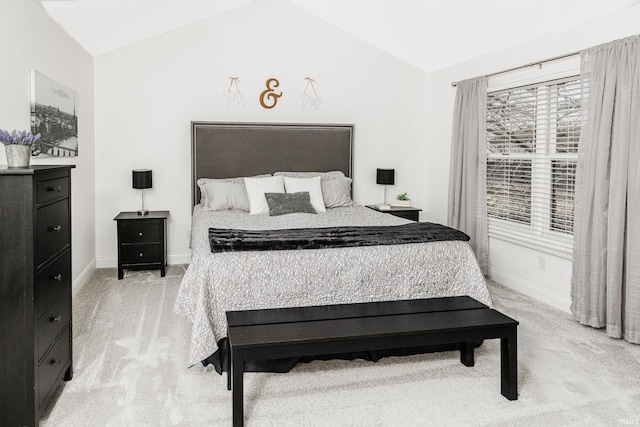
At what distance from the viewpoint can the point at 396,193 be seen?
627 cm

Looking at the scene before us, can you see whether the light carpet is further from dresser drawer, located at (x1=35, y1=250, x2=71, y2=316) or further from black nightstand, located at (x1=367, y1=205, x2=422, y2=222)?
black nightstand, located at (x1=367, y1=205, x2=422, y2=222)

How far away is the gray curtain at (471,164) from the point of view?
4992 millimetres

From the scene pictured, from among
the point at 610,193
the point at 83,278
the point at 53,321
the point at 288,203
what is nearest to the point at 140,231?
the point at 83,278

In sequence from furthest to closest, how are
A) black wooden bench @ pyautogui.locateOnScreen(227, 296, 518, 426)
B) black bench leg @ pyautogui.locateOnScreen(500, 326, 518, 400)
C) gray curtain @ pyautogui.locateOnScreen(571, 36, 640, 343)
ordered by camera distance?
gray curtain @ pyautogui.locateOnScreen(571, 36, 640, 343) → black bench leg @ pyautogui.locateOnScreen(500, 326, 518, 400) → black wooden bench @ pyautogui.locateOnScreen(227, 296, 518, 426)

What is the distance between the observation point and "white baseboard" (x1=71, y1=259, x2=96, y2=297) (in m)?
4.48

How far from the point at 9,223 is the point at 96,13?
106 inches

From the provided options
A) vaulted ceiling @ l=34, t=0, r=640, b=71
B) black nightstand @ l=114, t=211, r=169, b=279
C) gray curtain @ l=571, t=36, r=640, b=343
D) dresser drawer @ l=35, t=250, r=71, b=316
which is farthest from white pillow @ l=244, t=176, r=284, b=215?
gray curtain @ l=571, t=36, r=640, b=343

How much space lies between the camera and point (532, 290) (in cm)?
452

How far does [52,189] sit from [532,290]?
12.5ft

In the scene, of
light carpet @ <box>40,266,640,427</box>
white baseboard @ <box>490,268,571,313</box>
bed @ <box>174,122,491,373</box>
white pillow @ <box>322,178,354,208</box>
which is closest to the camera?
light carpet @ <box>40,266,640,427</box>

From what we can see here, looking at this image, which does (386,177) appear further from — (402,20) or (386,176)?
(402,20)

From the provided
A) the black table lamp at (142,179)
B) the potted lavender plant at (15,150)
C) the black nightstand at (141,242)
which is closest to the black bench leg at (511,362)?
the potted lavender plant at (15,150)

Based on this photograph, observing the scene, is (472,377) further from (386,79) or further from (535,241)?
(386,79)

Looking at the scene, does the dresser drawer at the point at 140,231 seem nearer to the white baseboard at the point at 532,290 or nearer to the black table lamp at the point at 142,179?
the black table lamp at the point at 142,179
